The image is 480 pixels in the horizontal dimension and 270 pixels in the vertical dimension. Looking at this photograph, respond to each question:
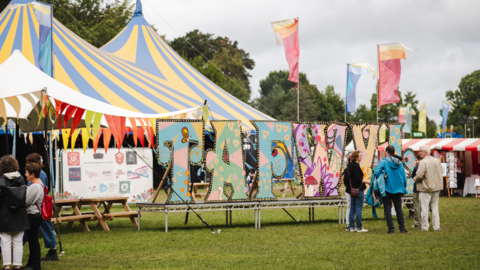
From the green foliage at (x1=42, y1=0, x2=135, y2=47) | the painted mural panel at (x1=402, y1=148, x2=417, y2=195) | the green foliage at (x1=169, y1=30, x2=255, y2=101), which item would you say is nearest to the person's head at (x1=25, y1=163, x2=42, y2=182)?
the painted mural panel at (x1=402, y1=148, x2=417, y2=195)

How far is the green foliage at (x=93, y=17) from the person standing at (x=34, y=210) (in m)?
23.9

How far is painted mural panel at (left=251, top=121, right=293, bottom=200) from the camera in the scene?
1025 centimetres

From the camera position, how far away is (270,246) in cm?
780

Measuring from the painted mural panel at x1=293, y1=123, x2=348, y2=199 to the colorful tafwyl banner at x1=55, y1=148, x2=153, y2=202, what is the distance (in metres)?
5.05

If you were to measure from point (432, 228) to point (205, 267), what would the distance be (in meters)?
5.46

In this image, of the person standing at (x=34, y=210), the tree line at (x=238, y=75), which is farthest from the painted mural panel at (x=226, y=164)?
the tree line at (x=238, y=75)

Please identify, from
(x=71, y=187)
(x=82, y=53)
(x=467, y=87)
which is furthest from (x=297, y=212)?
(x=467, y=87)

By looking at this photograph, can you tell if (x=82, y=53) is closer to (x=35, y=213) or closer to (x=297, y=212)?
(x=297, y=212)

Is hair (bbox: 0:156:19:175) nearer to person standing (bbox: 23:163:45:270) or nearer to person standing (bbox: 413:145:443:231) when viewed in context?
person standing (bbox: 23:163:45:270)

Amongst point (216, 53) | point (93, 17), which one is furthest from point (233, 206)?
point (216, 53)

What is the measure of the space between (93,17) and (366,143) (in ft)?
86.9

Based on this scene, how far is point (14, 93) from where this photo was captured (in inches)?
277

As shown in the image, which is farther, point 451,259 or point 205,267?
point 451,259

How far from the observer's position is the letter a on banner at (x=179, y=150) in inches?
380
